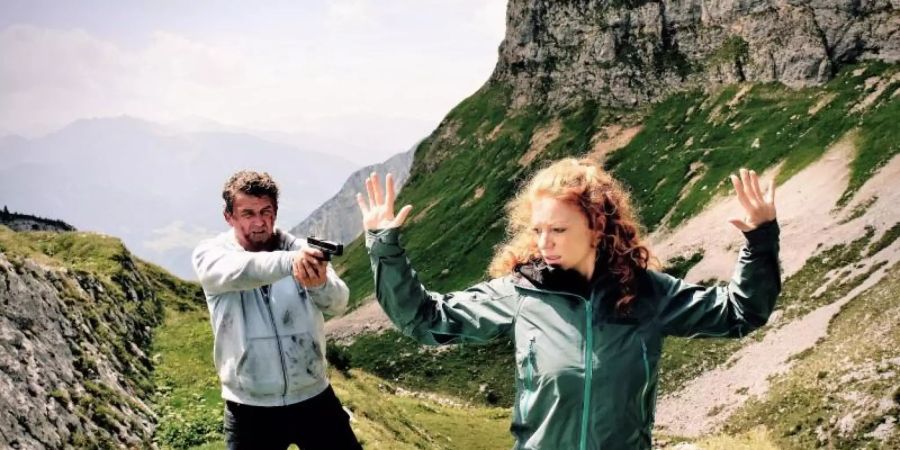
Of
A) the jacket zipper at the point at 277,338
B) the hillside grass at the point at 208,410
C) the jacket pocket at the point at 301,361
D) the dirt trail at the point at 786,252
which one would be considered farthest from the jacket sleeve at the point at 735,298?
the dirt trail at the point at 786,252

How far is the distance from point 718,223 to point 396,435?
195 ft

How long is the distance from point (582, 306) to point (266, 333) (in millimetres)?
4134

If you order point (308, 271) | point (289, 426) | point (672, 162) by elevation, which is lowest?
point (672, 162)

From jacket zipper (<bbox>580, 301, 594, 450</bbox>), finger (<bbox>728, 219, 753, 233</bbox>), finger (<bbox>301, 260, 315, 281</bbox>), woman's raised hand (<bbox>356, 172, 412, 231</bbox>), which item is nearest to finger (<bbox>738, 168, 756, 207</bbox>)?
finger (<bbox>728, 219, 753, 233</bbox>)

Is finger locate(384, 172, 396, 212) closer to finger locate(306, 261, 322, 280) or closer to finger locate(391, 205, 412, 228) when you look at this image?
finger locate(391, 205, 412, 228)

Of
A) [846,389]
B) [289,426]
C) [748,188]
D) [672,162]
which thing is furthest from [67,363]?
[672,162]

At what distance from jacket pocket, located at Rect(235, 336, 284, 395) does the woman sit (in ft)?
8.92

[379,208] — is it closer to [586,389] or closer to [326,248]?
[326,248]

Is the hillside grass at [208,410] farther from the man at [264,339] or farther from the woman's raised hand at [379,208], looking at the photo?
the woman's raised hand at [379,208]

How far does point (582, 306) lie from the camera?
18.6 feet

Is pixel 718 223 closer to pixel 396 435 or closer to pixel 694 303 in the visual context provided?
pixel 396 435

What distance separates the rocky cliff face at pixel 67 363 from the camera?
11.9 metres

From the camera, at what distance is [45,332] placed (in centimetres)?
1505

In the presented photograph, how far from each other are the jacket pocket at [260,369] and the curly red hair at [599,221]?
317 cm
